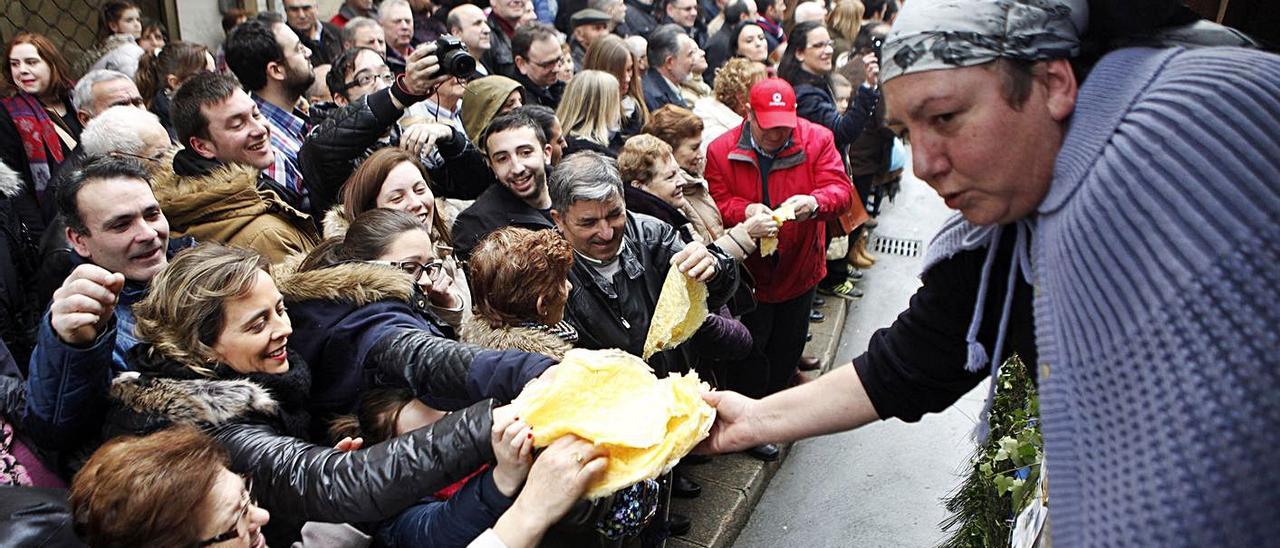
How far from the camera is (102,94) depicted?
475 cm

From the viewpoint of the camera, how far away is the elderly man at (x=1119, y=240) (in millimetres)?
1199

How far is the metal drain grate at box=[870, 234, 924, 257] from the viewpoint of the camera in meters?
8.66

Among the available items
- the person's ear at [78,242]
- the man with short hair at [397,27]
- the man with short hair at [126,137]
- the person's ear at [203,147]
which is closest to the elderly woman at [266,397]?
the person's ear at [78,242]

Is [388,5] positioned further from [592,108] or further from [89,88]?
[89,88]

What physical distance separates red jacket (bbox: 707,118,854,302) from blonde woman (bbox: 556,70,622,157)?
67 centimetres

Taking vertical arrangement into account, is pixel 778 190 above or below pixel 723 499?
above

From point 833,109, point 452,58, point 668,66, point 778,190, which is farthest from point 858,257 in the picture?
point 452,58

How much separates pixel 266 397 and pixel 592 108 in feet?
10.9

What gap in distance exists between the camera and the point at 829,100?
694 cm

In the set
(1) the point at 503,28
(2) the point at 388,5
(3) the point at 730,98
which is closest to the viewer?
(3) the point at 730,98

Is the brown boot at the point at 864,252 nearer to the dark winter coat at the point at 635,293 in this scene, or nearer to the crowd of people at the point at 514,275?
the crowd of people at the point at 514,275

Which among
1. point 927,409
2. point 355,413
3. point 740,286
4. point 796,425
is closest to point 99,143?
point 355,413

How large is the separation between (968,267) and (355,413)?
1795 mm

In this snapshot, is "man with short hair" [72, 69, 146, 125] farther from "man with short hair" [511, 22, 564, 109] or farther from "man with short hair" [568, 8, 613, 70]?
"man with short hair" [568, 8, 613, 70]
